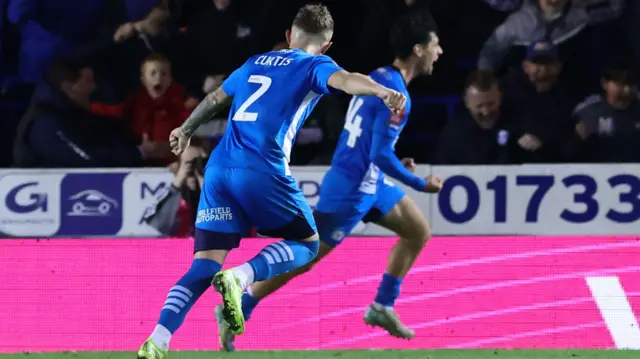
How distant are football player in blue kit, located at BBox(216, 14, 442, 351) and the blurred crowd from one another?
5.90 feet

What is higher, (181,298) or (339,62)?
(339,62)

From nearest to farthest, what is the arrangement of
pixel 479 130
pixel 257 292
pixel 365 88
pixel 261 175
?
1. pixel 365 88
2. pixel 261 175
3. pixel 257 292
4. pixel 479 130

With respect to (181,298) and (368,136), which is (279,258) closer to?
(181,298)

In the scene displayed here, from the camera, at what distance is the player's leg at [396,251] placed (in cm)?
726

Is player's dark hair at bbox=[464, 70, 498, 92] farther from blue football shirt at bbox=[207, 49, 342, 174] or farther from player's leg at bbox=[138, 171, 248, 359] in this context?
player's leg at bbox=[138, 171, 248, 359]

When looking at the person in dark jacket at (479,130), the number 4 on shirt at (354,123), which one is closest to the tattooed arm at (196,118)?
the number 4 on shirt at (354,123)

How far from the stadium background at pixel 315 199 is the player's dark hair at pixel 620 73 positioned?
54 millimetres

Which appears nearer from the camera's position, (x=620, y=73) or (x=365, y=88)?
(x=365, y=88)

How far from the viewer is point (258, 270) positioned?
522 centimetres

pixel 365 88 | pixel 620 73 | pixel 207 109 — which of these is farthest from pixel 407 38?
pixel 365 88

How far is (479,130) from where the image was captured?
30.1 feet

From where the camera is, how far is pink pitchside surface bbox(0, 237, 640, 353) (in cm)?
728

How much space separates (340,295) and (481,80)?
258 centimetres

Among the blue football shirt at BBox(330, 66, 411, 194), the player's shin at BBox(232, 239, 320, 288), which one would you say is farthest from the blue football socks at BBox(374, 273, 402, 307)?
the player's shin at BBox(232, 239, 320, 288)
